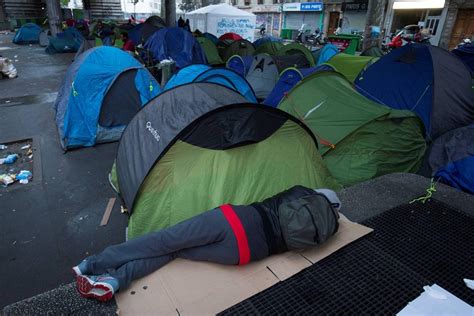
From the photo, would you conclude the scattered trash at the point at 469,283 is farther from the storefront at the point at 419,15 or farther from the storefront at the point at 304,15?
the storefront at the point at 304,15

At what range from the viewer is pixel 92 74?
517 cm

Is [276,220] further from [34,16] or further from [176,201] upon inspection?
[34,16]

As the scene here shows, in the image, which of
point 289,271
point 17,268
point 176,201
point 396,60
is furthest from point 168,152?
point 396,60

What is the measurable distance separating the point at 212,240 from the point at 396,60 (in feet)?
17.5

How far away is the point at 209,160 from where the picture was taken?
2658 millimetres

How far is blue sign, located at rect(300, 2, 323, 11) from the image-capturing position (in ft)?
80.9

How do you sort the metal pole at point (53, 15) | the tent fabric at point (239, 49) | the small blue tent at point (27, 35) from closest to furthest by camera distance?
the tent fabric at point (239, 49) → the metal pole at point (53, 15) → the small blue tent at point (27, 35)

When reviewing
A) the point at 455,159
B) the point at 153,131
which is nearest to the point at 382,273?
the point at 153,131

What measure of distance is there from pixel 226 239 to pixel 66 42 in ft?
57.3

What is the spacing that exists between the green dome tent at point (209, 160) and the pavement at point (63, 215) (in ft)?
2.00

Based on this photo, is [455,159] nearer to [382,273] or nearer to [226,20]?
[382,273]

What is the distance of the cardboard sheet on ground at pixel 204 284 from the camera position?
1.60 m

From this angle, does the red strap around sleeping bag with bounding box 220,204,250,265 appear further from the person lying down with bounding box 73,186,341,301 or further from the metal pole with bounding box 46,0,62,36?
the metal pole with bounding box 46,0,62,36

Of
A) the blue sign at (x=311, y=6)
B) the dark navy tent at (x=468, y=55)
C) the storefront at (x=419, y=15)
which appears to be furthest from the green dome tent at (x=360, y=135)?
the blue sign at (x=311, y=6)
